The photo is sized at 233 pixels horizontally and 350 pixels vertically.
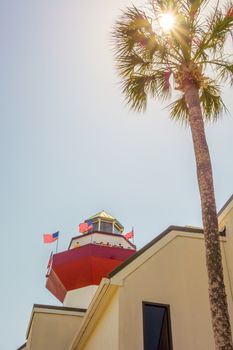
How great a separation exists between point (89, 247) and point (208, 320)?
8581 millimetres

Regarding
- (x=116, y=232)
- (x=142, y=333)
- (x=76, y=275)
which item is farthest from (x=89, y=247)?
(x=142, y=333)

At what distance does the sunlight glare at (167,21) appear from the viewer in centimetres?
933

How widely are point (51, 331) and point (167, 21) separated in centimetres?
1095

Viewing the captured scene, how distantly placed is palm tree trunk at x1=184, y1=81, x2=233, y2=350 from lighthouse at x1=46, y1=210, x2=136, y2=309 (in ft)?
32.5

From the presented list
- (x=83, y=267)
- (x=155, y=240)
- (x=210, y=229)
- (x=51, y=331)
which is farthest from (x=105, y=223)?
(x=210, y=229)

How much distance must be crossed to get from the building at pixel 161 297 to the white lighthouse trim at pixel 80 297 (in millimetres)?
5512

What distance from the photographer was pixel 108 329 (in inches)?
373

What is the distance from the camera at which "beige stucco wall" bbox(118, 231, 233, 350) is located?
347 inches

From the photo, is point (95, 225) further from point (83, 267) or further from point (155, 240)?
point (155, 240)

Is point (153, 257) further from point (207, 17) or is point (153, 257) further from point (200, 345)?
point (207, 17)

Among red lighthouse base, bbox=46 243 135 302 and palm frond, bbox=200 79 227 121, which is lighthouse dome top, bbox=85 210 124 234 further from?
palm frond, bbox=200 79 227 121

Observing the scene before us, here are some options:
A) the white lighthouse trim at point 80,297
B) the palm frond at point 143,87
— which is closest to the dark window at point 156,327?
the palm frond at point 143,87

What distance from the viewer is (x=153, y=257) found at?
9.88m

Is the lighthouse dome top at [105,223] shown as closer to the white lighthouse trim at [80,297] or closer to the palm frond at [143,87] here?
the white lighthouse trim at [80,297]
